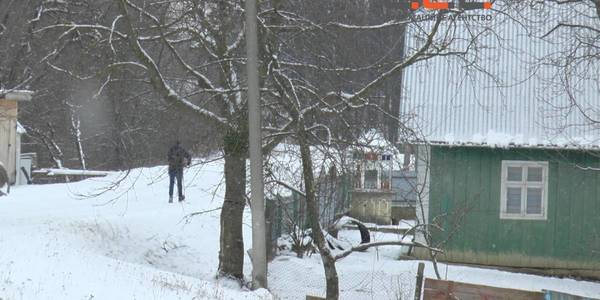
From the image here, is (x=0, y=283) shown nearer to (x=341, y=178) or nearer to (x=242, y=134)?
(x=242, y=134)

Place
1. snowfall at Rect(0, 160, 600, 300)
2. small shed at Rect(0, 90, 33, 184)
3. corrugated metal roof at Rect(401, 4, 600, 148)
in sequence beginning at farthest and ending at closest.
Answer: small shed at Rect(0, 90, 33, 184), corrugated metal roof at Rect(401, 4, 600, 148), snowfall at Rect(0, 160, 600, 300)

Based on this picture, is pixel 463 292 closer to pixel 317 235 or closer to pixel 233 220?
pixel 317 235

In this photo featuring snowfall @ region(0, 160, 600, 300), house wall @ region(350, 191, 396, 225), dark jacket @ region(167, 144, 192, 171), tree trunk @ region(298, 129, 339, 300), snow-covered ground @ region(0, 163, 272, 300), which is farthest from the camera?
house wall @ region(350, 191, 396, 225)

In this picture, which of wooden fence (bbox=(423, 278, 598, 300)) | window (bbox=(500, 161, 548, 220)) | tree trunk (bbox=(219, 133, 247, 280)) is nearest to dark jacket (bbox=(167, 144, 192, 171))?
tree trunk (bbox=(219, 133, 247, 280))

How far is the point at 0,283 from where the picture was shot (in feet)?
26.5

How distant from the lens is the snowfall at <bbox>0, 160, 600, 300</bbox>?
8.84 metres

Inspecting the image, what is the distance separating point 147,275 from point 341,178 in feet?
12.4

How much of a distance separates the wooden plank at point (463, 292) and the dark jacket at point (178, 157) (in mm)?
5318

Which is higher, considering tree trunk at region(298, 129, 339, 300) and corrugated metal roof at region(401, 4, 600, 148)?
corrugated metal roof at region(401, 4, 600, 148)

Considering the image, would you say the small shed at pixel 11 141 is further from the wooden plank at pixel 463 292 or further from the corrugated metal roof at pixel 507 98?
the wooden plank at pixel 463 292

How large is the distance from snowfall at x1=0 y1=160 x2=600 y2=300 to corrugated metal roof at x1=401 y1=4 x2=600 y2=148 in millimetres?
2856

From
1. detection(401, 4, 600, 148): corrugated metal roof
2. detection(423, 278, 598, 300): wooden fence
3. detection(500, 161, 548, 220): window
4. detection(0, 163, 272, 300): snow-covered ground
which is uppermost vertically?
detection(401, 4, 600, 148): corrugated metal roof

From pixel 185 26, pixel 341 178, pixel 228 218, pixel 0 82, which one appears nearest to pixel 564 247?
pixel 341 178

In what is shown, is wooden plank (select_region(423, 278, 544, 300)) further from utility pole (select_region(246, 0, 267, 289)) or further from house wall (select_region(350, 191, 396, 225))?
house wall (select_region(350, 191, 396, 225))
